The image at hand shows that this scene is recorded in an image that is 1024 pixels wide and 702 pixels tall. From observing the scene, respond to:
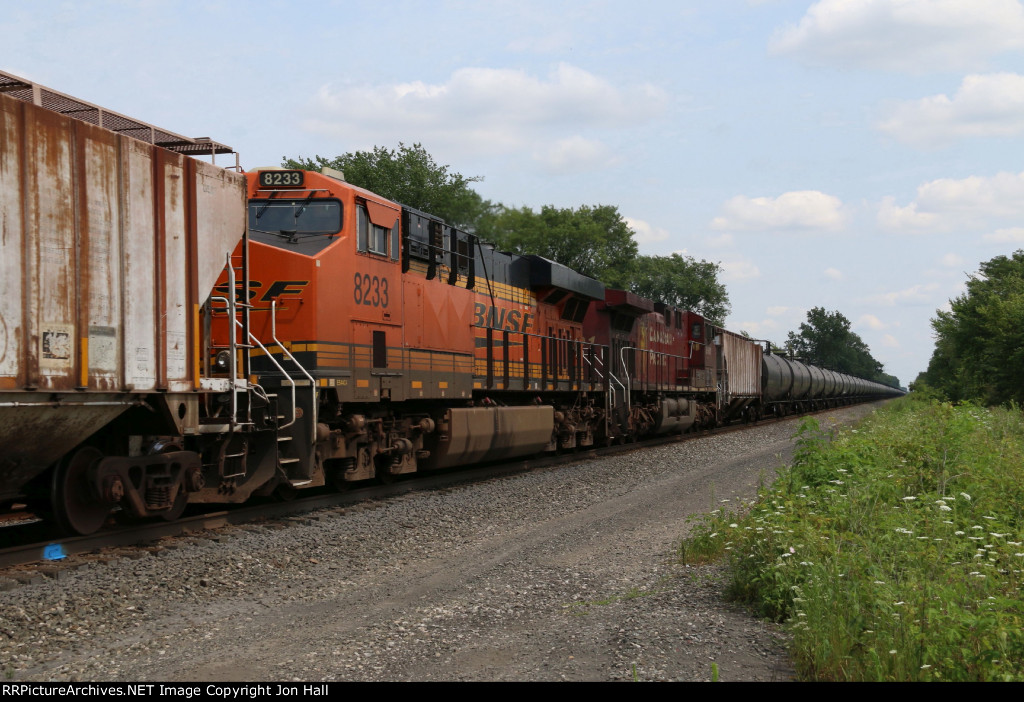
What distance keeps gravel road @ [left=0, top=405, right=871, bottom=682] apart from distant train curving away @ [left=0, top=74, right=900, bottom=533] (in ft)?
3.05

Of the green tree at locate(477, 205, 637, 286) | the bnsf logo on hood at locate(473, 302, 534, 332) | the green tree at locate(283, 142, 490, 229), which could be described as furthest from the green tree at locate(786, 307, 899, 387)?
the bnsf logo on hood at locate(473, 302, 534, 332)

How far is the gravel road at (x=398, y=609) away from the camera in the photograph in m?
4.45

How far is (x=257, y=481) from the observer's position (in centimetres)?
899

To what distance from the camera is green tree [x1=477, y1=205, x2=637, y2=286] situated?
6800 centimetres

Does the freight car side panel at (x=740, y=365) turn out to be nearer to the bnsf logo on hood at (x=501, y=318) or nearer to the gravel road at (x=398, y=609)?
the bnsf logo on hood at (x=501, y=318)

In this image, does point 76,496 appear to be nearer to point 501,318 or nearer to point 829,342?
point 501,318

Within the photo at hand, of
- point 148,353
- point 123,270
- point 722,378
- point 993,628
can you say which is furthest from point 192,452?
point 722,378

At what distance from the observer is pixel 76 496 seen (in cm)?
738

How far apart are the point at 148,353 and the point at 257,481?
7.10 feet

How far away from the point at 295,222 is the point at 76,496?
14.6 feet

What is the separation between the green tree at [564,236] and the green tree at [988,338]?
32458 millimetres

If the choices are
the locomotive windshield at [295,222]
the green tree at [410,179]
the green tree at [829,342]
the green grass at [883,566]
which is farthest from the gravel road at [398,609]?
the green tree at [829,342]

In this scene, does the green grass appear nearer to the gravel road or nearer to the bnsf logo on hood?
the gravel road

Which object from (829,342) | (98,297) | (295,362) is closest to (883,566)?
(98,297)
